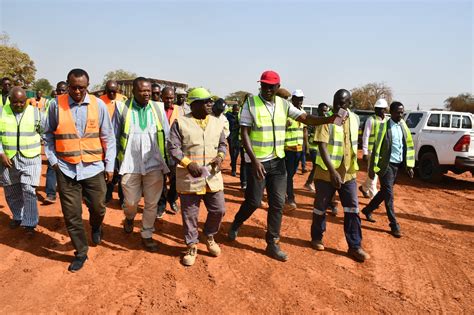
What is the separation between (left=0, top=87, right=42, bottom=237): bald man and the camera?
4344mm

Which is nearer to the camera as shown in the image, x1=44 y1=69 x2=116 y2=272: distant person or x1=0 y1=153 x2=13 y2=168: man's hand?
x1=44 y1=69 x2=116 y2=272: distant person

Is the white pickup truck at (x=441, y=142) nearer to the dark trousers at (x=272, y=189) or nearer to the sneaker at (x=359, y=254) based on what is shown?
the sneaker at (x=359, y=254)

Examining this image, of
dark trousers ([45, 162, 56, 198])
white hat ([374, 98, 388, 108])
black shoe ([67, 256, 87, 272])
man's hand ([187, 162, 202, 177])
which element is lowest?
black shoe ([67, 256, 87, 272])

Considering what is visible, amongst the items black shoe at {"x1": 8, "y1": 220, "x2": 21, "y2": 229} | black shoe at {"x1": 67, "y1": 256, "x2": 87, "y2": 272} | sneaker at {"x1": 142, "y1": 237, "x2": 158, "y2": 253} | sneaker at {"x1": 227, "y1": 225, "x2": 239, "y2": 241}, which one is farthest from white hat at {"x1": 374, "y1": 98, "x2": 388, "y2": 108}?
black shoe at {"x1": 8, "y1": 220, "x2": 21, "y2": 229}

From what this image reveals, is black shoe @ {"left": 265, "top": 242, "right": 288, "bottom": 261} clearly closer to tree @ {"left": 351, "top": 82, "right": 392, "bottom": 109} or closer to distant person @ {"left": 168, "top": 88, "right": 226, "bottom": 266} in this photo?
distant person @ {"left": 168, "top": 88, "right": 226, "bottom": 266}

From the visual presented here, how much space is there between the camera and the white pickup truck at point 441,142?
791 cm

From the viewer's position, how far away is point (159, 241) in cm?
434

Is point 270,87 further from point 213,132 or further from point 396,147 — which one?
point 396,147

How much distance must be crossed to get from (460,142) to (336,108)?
5.75 m

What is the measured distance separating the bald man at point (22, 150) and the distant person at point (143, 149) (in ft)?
4.65

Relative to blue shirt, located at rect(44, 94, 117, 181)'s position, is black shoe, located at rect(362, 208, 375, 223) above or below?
below

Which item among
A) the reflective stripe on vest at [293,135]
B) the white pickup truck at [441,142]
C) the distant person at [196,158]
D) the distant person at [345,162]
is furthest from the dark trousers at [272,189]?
the white pickup truck at [441,142]

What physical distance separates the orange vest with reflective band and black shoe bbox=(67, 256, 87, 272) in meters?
1.06

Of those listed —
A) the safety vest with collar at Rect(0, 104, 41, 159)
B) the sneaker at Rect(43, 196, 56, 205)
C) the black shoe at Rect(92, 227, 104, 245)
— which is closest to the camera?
the black shoe at Rect(92, 227, 104, 245)
